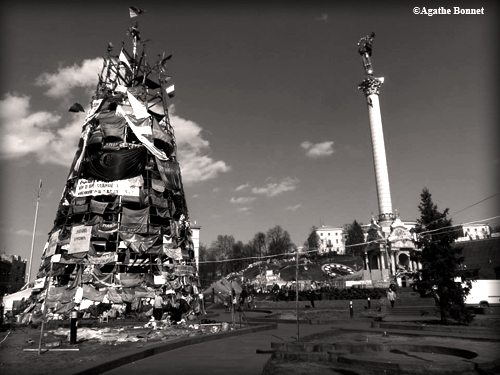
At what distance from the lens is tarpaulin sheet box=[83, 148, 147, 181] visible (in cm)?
3456

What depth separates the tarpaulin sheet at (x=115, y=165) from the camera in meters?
34.6

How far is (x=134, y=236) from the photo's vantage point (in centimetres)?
3297

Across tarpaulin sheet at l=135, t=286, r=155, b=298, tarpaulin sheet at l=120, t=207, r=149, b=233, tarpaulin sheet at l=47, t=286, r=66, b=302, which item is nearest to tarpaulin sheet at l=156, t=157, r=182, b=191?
tarpaulin sheet at l=120, t=207, r=149, b=233

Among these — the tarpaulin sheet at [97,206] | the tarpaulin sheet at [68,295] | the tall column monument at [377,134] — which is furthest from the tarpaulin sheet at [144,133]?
the tall column monument at [377,134]

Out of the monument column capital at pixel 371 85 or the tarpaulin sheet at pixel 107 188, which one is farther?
the monument column capital at pixel 371 85

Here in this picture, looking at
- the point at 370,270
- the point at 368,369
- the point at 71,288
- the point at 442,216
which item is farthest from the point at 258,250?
the point at 368,369

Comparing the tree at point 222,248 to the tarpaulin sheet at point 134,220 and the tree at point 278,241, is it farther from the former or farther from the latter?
the tarpaulin sheet at point 134,220

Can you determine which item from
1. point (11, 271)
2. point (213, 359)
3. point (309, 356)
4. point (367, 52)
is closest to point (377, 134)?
point (367, 52)

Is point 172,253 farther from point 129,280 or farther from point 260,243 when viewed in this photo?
point 260,243

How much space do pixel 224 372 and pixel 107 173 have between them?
28.2 metres

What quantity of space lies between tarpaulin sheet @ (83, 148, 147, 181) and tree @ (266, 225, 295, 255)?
8835 centimetres

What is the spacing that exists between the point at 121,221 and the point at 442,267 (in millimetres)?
25173

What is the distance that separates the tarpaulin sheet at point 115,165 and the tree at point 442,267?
24680mm

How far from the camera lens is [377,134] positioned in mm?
66000
